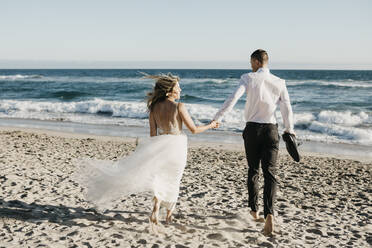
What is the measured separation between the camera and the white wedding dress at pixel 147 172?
13.0ft

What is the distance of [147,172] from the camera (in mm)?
3971

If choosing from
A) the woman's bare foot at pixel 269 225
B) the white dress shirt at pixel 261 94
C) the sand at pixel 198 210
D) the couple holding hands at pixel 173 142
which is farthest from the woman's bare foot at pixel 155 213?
the white dress shirt at pixel 261 94

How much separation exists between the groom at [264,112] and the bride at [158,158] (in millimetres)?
578

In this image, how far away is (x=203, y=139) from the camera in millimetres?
11812

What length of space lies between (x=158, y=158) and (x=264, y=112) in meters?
1.26

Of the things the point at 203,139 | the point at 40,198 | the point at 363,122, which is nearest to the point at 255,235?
the point at 40,198

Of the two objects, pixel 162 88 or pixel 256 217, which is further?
pixel 256 217

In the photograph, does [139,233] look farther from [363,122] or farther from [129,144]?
[363,122]

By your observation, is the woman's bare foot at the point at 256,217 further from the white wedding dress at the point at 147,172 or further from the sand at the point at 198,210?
the white wedding dress at the point at 147,172

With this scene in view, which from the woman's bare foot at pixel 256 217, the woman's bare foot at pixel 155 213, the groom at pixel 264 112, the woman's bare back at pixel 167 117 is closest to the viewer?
the woman's bare back at pixel 167 117

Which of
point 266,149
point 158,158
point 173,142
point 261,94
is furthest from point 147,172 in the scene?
point 261,94

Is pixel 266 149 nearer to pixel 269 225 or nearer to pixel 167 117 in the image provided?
pixel 269 225

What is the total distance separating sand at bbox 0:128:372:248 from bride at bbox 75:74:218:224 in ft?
1.50

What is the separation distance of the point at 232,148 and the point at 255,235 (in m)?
6.28
